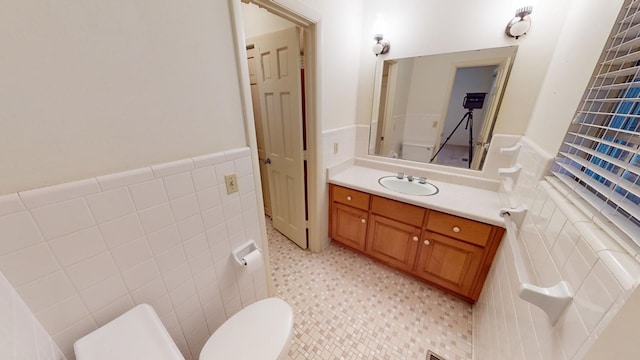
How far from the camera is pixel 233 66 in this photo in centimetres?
91

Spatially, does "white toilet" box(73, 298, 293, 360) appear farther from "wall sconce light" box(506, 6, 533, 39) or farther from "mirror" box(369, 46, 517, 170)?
"wall sconce light" box(506, 6, 533, 39)

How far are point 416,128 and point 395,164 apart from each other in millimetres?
361

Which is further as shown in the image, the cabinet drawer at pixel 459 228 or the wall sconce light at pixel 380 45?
the wall sconce light at pixel 380 45

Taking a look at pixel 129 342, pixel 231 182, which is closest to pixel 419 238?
pixel 231 182

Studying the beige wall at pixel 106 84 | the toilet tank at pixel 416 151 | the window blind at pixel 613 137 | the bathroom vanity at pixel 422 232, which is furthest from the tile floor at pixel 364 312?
the beige wall at pixel 106 84

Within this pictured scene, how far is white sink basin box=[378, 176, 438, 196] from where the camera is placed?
5.67 ft

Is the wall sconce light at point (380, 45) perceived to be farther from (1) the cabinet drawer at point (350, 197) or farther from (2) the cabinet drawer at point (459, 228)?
(2) the cabinet drawer at point (459, 228)

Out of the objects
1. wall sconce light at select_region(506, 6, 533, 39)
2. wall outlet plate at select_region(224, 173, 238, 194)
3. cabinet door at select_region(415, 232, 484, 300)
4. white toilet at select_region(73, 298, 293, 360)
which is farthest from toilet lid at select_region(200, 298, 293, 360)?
wall sconce light at select_region(506, 6, 533, 39)

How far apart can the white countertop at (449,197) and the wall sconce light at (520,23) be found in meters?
1.04

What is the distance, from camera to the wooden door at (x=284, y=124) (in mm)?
1575

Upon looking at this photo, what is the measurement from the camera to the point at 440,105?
65.7 inches

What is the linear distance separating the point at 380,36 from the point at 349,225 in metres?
1.62

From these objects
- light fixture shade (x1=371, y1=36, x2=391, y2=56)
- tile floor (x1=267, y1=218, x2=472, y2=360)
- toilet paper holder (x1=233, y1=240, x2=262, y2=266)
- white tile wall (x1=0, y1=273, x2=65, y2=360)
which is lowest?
tile floor (x1=267, y1=218, x2=472, y2=360)

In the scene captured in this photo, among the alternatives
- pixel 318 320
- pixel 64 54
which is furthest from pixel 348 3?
pixel 318 320
